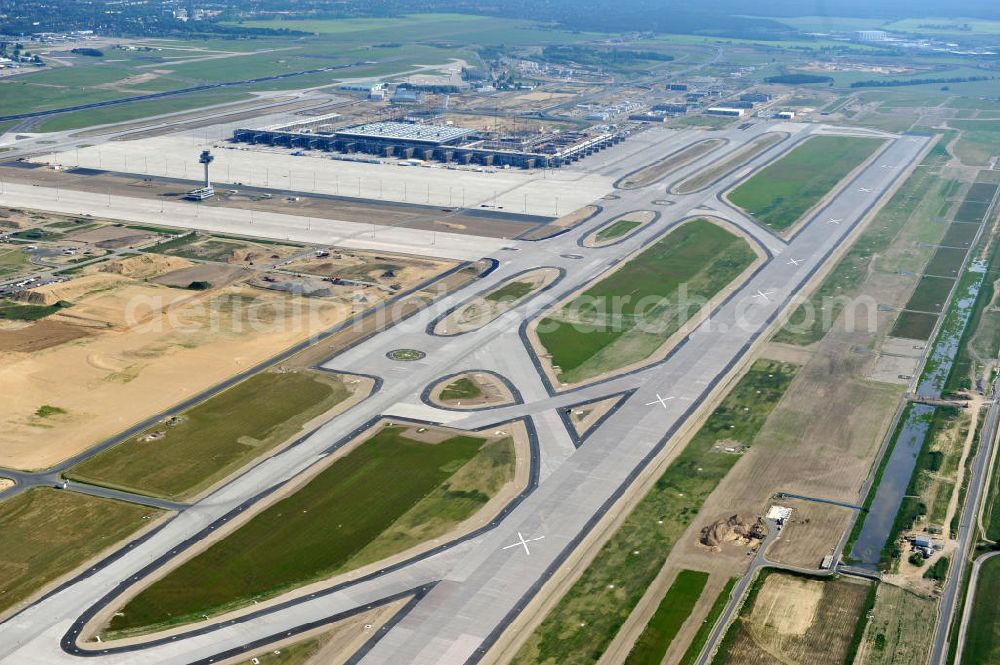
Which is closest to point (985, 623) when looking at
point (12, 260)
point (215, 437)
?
point (215, 437)

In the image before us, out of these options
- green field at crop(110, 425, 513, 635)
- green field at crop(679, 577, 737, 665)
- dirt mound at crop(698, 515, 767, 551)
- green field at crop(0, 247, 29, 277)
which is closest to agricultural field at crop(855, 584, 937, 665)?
green field at crop(679, 577, 737, 665)

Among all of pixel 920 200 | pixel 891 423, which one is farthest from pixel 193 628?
pixel 920 200

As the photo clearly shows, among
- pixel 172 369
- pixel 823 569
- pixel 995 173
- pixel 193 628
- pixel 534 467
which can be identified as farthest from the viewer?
pixel 995 173

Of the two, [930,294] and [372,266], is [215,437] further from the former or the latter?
[930,294]

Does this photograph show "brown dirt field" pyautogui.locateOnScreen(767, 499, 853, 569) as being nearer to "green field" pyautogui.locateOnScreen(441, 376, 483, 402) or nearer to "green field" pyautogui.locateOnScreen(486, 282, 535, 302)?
"green field" pyautogui.locateOnScreen(441, 376, 483, 402)

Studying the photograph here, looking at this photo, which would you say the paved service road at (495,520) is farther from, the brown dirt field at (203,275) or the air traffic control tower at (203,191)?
the air traffic control tower at (203,191)

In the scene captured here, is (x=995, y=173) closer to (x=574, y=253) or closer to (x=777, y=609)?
(x=574, y=253)
